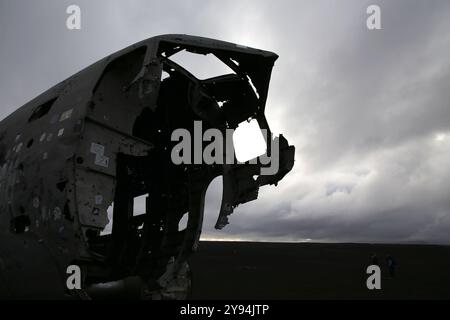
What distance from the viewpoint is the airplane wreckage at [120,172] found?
623 centimetres

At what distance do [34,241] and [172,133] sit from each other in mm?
4087

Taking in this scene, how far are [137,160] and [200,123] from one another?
175cm

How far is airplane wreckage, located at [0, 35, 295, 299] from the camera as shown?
20.5 feet

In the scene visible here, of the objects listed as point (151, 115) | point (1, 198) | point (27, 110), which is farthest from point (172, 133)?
point (1, 198)

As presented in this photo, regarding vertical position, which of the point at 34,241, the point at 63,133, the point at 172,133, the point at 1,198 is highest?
the point at 172,133

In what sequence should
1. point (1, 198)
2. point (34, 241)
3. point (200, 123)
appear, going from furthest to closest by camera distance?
point (200, 123) < point (1, 198) < point (34, 241)

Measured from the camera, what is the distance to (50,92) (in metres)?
8.41

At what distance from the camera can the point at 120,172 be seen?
31.7 feet

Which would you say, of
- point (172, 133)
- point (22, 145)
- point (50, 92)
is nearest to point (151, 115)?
point (172, 133)
